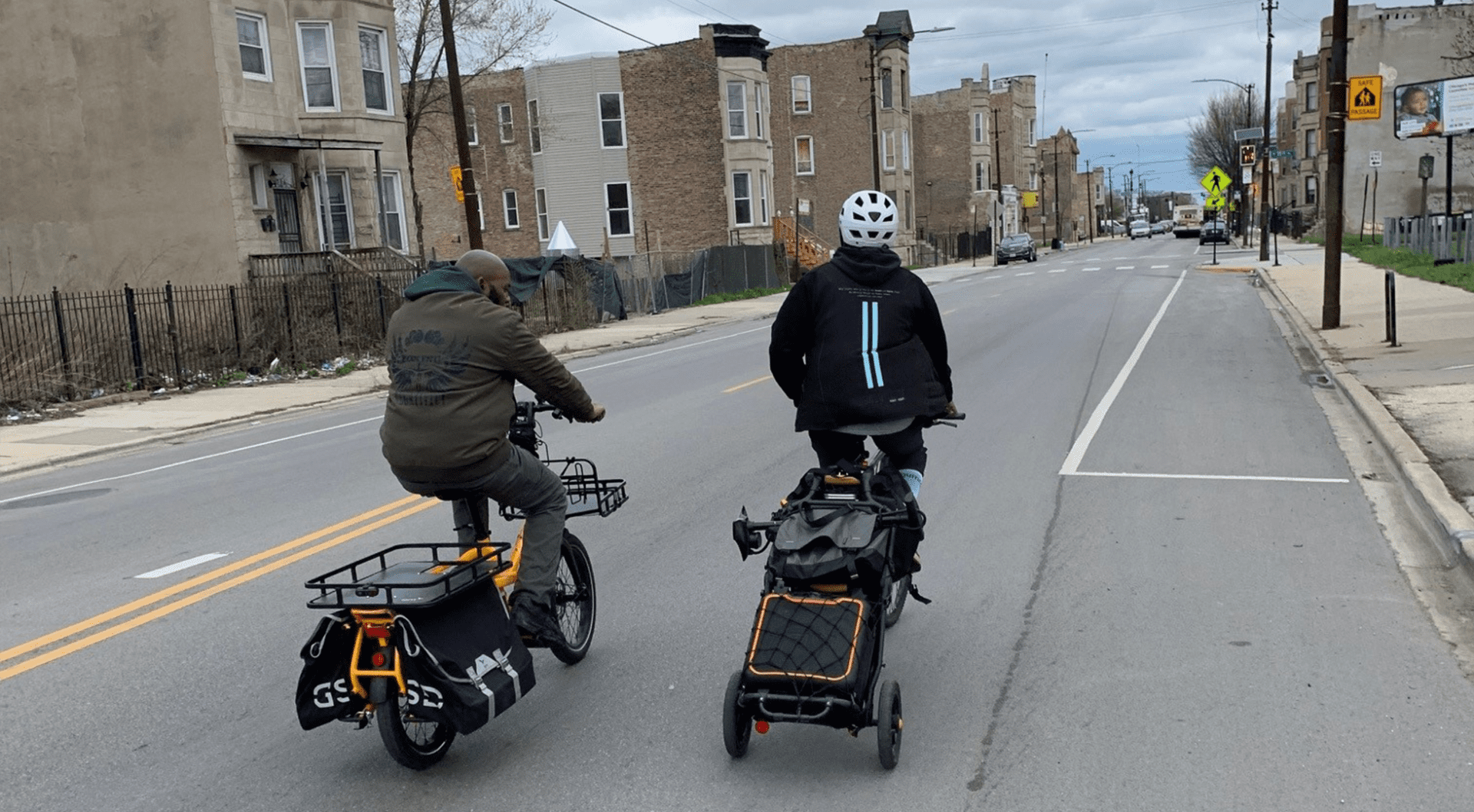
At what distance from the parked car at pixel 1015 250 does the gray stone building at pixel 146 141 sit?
42.4m

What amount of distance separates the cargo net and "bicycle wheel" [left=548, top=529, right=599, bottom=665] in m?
1.44

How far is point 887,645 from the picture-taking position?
18.9 feet

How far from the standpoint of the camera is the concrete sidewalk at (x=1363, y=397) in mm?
9141

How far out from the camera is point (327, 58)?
27.0 m

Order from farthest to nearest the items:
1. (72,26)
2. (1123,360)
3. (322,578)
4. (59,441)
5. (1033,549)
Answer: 1. (72,26)
2. (1123,360)
3. (59,441)
4. (1033,549)
5. (322,578)

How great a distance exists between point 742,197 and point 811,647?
45.0 metres

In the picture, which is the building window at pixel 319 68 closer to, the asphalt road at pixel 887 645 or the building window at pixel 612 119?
the asphalt road at pixel 887 645

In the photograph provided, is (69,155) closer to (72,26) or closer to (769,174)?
(72,26)

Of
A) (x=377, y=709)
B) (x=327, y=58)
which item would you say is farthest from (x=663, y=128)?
(x=377, y=709)

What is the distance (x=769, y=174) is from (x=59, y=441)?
38017mm

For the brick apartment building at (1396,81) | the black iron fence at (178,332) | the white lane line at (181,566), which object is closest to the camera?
the white lane line at (181,566)

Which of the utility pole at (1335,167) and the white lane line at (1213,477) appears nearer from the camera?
the white lane line at (1213,477)

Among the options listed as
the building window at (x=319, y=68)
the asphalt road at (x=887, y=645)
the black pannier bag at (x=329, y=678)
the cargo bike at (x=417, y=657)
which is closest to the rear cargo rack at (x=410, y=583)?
the cargo bike at (x=417, y=657)

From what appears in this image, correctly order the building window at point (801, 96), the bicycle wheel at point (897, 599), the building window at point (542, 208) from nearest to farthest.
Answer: the bicycle wheel at point (897, 599) < the building window at point (542, 208) < the building window at point (801, 96)
